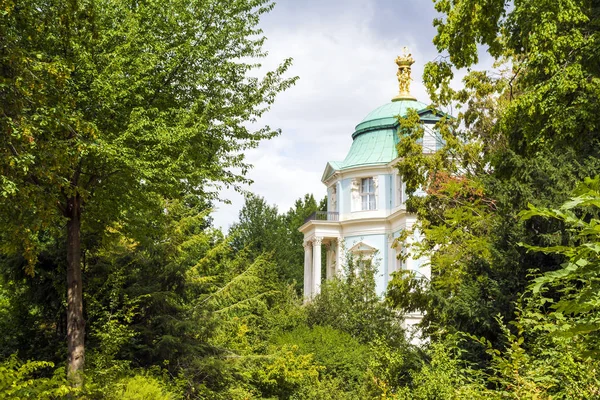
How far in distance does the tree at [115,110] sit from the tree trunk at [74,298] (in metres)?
0.02

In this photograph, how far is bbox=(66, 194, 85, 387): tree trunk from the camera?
12.9 meters

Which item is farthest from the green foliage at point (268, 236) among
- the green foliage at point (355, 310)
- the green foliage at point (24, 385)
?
the green foliage at point (24, 385)

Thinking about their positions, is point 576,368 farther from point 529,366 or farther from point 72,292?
point 72,292

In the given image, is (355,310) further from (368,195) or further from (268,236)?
(268,236)

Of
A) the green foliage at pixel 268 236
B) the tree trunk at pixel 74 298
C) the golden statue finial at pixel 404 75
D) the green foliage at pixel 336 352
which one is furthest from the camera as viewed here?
the green foliage at pixel 268 236

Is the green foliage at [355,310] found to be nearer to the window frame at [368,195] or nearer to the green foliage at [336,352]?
the green foliage at [336,352]

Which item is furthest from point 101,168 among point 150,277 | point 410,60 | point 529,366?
point 410,60

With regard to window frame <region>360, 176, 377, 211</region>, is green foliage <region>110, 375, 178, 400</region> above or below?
below

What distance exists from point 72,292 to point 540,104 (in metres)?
Result: 8.98

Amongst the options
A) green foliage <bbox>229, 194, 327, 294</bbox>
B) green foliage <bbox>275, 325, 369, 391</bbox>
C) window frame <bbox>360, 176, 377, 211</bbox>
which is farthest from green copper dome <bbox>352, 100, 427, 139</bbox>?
green foliage <bbox>275, 325, 369, 391</bbox>

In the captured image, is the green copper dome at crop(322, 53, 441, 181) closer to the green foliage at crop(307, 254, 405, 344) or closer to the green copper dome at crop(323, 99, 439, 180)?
the green copper dome at crop(323, 99, 439, 180)

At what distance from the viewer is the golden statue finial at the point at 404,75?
1426 inches

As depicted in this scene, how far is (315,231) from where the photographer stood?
133 ft

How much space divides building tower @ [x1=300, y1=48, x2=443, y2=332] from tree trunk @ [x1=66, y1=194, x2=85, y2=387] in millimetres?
24584
